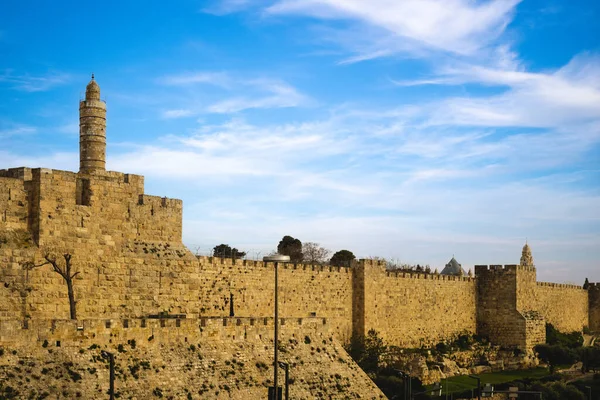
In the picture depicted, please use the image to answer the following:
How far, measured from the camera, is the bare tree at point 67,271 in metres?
25.4

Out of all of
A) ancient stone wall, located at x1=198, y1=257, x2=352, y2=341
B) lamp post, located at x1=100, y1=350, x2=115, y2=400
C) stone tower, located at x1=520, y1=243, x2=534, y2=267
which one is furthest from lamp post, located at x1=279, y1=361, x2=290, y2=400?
stone tower, located at x1=520, y1=243, x2=534, y2=267

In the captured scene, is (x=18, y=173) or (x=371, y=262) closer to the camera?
(x=18, y=173)

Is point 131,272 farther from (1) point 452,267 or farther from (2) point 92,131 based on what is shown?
(1) point 452,267

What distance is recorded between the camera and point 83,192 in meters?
27.0

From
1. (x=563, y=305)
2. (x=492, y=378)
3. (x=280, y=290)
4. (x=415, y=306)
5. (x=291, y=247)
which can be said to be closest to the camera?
(x=280, y=290)

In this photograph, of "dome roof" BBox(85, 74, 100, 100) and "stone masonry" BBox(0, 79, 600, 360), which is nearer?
"stone masonry" BBox(0, 79, 600, 360)

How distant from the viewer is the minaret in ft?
104

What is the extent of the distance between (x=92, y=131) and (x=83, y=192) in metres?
5.54

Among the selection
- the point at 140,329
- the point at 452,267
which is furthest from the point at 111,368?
the point at 452,267

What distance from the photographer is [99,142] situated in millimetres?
32000

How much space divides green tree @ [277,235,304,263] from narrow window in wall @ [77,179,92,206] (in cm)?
3951

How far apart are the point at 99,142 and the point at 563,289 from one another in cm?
3885

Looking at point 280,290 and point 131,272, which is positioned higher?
point 131,272

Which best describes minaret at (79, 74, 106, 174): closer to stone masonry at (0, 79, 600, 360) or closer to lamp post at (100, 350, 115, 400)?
stone masonry at (0, 79, 600, 360)
